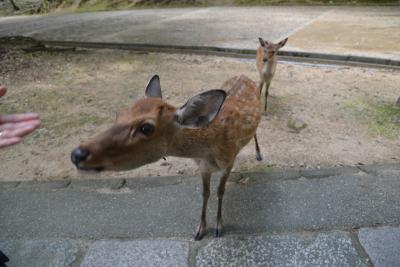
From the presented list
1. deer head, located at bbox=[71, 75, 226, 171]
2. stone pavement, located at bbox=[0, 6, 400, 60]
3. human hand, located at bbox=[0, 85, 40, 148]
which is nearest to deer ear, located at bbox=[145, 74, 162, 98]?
deer head, located at bbox=[71, 75, 226, 171]

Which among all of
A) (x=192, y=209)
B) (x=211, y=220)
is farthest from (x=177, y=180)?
(x=211, y=220)

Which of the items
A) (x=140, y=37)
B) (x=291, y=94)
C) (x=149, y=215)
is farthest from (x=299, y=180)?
(x=140, y=37)

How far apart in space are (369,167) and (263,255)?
1570 millimetres

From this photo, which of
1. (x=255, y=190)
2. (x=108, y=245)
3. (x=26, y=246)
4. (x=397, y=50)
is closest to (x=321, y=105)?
(x=255, y=190)

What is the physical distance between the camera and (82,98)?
5883mm

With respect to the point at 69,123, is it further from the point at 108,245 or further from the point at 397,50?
→ the point at 397,50

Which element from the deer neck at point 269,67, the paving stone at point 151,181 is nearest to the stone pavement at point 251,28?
the deer neck at point 269,67

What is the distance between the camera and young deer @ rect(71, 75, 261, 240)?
2078 mm

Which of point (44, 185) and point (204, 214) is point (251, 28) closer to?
point (44, 185)

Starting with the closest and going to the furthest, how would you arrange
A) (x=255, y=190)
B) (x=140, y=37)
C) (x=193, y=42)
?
(x=255, y=190)
(x=193, y=42)
(x=140, y=37)

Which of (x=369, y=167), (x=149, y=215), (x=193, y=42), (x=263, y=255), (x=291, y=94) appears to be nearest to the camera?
(x=263, y=255)

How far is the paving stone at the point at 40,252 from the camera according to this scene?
2758mm

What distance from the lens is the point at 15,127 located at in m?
2.54

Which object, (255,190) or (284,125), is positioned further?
(284,125)
